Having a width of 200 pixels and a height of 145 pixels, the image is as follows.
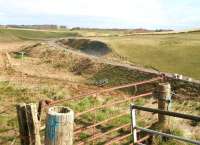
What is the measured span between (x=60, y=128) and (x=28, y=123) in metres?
3.38

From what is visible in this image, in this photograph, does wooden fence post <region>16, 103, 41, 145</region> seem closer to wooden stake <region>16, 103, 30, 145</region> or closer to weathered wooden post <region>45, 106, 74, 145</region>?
wooden stake <region>16, 103, 30, 145</region>

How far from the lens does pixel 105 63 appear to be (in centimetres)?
5491

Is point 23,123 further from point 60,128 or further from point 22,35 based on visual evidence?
point 22,35

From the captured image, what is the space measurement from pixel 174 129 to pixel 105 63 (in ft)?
137

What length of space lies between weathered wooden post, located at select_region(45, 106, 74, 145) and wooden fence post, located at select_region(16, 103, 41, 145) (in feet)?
10.0

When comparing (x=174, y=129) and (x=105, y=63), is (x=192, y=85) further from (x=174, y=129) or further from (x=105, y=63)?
(x=174, y=129)

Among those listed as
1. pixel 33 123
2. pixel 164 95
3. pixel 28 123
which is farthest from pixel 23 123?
pixel 164 95

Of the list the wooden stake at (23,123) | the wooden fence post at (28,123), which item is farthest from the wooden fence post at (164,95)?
the wooden stake at (23,123)

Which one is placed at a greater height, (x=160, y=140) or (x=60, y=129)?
(x=60, y=129)

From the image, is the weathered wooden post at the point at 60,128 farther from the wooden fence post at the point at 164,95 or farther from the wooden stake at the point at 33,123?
the wooden fence post at the point at 164,95

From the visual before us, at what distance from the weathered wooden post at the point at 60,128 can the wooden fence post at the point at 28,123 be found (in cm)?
305

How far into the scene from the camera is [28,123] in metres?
8.62

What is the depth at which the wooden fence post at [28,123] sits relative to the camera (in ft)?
27.9

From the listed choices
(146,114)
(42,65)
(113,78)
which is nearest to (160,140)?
(146,114)
